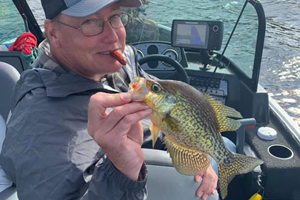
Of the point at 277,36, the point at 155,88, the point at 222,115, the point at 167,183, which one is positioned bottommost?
the point at 277,36

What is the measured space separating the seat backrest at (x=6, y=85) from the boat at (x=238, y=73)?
0.01 m

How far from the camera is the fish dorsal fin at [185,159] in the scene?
4.91 feet

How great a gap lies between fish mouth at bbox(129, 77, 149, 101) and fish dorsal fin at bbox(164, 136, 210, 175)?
1.14 feet

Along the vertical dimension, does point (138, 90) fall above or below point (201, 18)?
above

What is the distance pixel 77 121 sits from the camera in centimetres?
161

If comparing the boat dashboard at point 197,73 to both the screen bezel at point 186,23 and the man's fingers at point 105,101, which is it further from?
the man's fingers at point 105,101

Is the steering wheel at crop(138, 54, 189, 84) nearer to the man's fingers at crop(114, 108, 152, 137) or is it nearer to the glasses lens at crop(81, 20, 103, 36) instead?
the glasses lens at crop(81, 20, 103, 36)

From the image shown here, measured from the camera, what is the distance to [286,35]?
10.1 m

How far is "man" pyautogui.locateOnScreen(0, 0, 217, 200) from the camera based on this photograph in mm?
1204

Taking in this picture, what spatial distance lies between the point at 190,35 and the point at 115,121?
2567mm

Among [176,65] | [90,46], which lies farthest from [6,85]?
[176,65]

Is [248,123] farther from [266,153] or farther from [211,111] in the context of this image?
[211,111]

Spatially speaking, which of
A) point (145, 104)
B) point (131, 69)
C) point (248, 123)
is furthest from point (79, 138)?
point (248, 123)

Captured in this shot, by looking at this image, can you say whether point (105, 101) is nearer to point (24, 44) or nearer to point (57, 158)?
point (57, 158)
